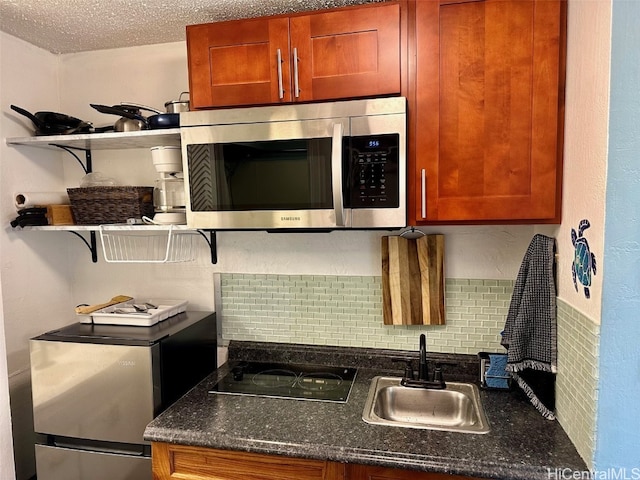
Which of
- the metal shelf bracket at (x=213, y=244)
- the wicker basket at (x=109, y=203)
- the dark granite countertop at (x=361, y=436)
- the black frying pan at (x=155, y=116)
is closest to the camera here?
the dark granite countertop at (x=361, y=436)

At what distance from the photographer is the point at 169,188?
1757 millimetres

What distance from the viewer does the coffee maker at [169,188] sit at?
65.8 inches

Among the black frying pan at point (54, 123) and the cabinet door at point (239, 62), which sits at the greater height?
the cabinet door at point (239, 62)

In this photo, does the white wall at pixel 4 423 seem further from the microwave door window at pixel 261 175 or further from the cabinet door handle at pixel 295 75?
the cabinet door handle at pixel 295 75

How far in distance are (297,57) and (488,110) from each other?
65cm

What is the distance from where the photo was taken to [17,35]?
1.84 metres

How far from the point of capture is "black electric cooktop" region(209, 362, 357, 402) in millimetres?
1587

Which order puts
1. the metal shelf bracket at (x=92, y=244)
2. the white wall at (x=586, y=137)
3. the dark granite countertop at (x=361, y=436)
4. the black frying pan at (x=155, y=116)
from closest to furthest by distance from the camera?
the white wall at (x=586, y=137) < the dark granite countertop at (x=361, y=436) < the black frying pan at (x=155, y=116) < the metal shelf bracket at (x=92, y=244)

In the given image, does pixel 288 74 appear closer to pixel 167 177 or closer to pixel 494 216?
pixel 167 177

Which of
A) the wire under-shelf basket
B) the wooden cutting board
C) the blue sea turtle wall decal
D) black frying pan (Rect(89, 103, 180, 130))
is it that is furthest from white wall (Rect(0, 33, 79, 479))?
the blue sea turtle wall decal

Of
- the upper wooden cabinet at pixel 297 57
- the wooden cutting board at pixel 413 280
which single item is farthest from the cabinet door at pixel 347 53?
the wooden cutting board at pixel 413 280

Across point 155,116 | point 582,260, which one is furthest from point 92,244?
point 582,260

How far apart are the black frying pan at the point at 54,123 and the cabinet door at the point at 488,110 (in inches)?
56.5

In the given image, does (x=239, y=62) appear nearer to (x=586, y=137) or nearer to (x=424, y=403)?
(x=586, y=137)
